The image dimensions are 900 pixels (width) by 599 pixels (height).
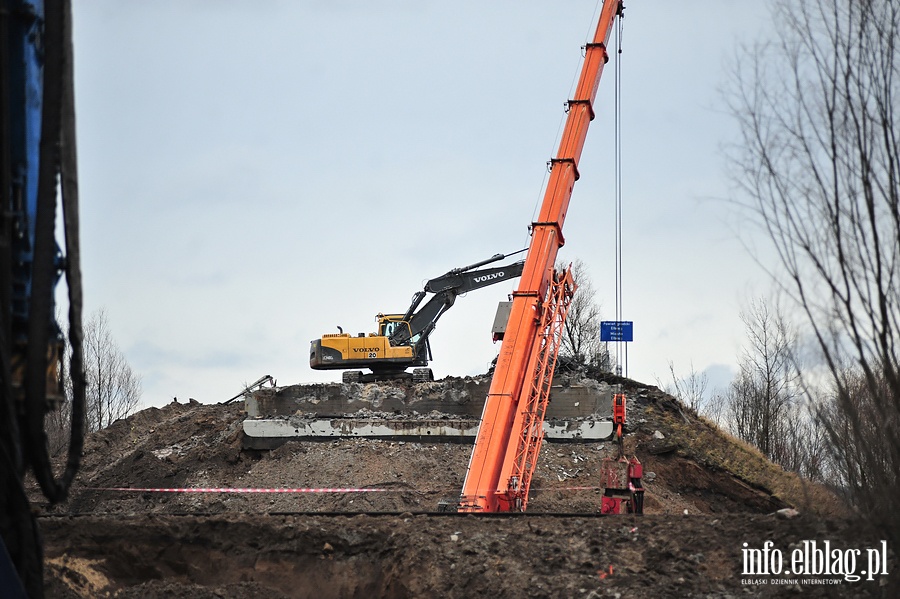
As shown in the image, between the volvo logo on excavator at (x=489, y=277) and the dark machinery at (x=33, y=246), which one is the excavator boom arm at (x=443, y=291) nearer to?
the volvo logo on excavator at (x=489, y=277)

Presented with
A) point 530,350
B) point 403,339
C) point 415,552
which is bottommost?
point 415,552

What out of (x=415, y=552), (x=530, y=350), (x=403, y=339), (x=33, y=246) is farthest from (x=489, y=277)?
(x=33, y=246)

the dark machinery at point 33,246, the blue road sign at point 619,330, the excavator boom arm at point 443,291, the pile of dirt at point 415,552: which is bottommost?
the pile of dirt at point 415,552

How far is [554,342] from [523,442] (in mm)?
2482

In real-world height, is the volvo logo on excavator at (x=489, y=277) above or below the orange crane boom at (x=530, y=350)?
above

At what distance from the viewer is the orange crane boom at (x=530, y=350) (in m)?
19.8

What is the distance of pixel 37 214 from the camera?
245 inches

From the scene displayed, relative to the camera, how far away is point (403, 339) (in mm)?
Answer: 34469

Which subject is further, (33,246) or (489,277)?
(489,277)

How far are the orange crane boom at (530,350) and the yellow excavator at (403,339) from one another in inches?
424

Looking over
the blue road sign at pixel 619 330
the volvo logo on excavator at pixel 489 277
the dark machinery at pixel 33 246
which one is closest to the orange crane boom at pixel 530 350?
the blue road sign at pixel 619 330

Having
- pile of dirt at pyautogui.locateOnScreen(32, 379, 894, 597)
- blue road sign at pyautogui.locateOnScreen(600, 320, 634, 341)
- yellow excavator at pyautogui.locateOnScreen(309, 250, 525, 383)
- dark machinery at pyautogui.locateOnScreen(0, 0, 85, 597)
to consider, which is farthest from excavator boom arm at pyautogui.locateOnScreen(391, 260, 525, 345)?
dark machinery at pyautogui.locateOnScreen(0, 0, 85, 597)

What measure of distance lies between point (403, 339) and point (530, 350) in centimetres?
1347

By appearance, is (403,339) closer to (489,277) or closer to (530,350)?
(489,277)
